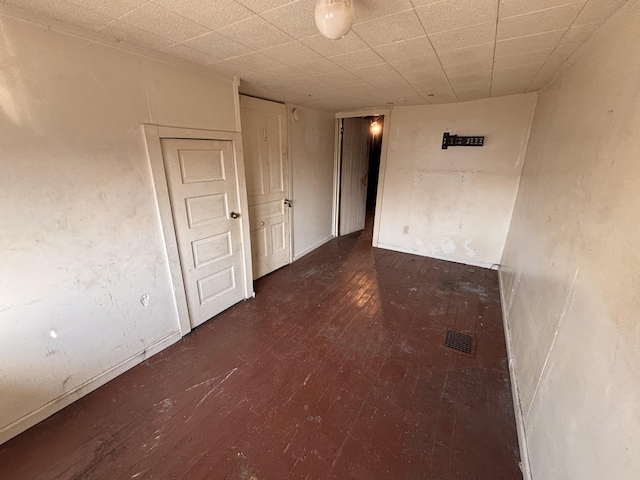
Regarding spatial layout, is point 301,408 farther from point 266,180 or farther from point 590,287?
point 266,180

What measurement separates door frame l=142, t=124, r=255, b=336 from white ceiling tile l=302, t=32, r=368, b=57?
110cm

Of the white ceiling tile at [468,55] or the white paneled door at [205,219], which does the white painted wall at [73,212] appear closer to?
the white paneled door at [205,219]

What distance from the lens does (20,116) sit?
1.35 metres

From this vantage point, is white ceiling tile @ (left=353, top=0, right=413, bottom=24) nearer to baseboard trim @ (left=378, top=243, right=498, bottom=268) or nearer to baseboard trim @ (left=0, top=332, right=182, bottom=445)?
baseboard trim @ (left=0, top=332, right=182, bottom=445)

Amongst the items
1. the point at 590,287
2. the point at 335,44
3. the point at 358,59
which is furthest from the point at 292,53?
the point at 590,287

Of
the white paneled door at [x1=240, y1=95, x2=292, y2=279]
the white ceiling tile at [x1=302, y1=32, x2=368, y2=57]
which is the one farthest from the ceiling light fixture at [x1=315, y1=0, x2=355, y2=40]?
the white paneled door at [x1=240, y1=95, x2=292, y2=279]

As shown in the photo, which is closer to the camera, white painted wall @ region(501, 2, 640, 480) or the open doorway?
white painted wall @ region(501, 2, 640, 480)

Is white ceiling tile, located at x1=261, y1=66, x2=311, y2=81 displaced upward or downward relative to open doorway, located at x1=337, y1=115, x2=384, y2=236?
upward

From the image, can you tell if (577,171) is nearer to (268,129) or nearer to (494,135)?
(494,135)

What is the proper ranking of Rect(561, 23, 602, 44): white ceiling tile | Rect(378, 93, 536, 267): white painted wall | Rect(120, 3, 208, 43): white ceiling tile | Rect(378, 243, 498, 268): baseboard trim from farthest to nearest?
Rect(378, 243, 498, 268): baseboard trim, Rect(378, 93, 536, 267): white painted wall, Rect(561, 23, 602, 44): white ceiling tile, Rect(120, 3, 208, 43): white ceiling tile

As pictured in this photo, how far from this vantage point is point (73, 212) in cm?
159

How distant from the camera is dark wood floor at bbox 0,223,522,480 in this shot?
1395 millimetres

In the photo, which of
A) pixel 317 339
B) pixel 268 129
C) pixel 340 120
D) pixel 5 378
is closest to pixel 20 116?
pixel 5 378

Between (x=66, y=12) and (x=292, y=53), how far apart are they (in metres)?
1.18
